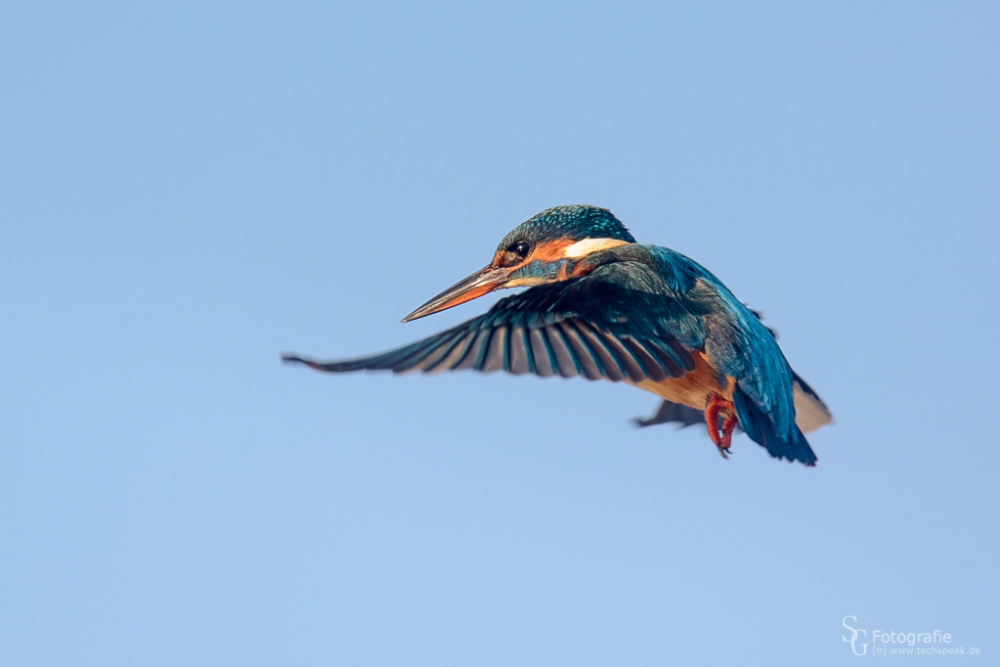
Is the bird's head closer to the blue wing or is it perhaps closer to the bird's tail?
the blue wing

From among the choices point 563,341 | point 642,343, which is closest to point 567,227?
point 642,343

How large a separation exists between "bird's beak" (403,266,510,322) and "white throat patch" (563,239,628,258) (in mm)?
389

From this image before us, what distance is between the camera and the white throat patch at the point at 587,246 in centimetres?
577

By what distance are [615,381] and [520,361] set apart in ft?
1.36

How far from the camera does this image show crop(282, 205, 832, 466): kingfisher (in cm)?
439

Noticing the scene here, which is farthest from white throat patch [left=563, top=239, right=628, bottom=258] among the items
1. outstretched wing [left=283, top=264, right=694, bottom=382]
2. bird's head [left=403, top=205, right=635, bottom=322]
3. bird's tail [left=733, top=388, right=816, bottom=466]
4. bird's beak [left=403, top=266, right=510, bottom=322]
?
bird's tail [left=733, top=388, right=816, bottom=466]

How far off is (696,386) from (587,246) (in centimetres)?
114

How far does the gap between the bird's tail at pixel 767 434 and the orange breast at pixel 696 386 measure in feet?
0.33

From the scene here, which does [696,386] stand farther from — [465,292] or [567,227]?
[465,292]

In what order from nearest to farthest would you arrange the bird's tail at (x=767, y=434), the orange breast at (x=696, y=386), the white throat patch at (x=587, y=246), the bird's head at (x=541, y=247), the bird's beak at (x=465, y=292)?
the bird's tail at (x=767, y=434)
the orange breast at (x=696, y=386)
the white throat patch at (x=587, y=246)
the bird's head at (x=541, y=247)
the bird's beak at (x=465, y=292)

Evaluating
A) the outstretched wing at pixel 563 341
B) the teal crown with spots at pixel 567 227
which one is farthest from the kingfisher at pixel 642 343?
the teal crown with spots at pixel 567 227

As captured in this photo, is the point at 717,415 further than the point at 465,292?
No

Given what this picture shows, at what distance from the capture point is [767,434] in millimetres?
4828

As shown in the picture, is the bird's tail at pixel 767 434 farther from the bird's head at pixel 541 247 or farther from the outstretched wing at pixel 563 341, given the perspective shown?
the bird's head at pixel 541 247
